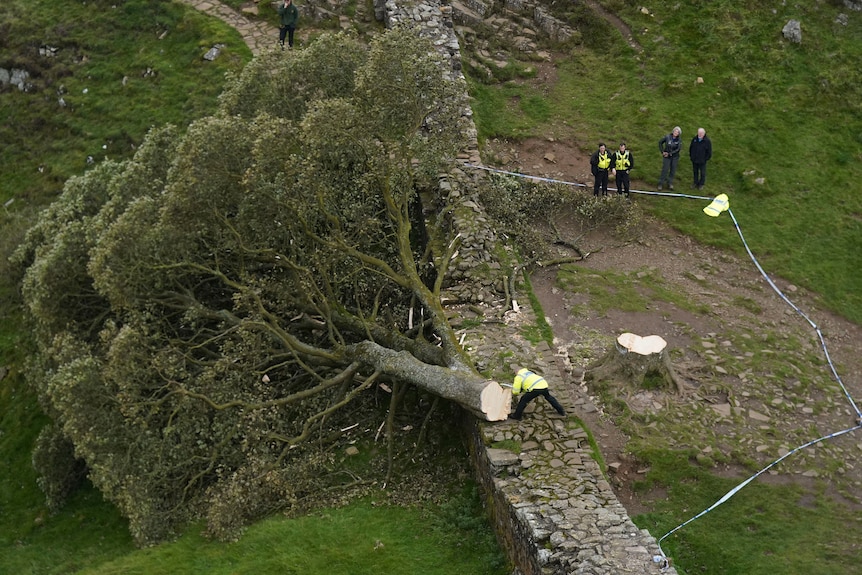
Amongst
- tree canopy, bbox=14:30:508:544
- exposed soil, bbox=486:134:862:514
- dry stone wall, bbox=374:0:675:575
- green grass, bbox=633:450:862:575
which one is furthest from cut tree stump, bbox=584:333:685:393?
tree canopy, bbox=14:30:508:544

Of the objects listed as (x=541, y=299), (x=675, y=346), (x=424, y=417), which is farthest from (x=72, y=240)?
(x=675, y=346)

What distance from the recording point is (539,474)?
60.5 feet

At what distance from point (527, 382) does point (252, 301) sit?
26.0 ft

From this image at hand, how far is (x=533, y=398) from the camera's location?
19.9m

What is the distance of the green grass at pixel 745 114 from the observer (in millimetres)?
27562

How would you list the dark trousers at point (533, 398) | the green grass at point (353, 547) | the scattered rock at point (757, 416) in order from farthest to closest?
1. the scattered rock at point (757, 416)
2. the dark trousers at point (533, 398)
3. the green grass at point (353, 547)

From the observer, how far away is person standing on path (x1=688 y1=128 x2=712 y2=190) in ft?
93.6

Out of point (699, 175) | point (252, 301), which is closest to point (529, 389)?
point (252, 301)

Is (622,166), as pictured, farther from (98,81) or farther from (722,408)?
(98,81)

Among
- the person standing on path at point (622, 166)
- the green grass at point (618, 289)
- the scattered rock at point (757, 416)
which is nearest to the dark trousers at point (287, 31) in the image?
the person standing on path at point (622, 166)

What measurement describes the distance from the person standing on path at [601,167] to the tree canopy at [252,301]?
516cm

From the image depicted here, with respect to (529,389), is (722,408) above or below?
below

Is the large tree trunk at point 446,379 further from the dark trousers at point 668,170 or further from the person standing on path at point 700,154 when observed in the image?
the person standing on path at point 700,154

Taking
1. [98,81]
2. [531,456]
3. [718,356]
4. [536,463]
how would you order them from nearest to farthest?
[536,463] → [531,456] → [718,356] → [98,81]
